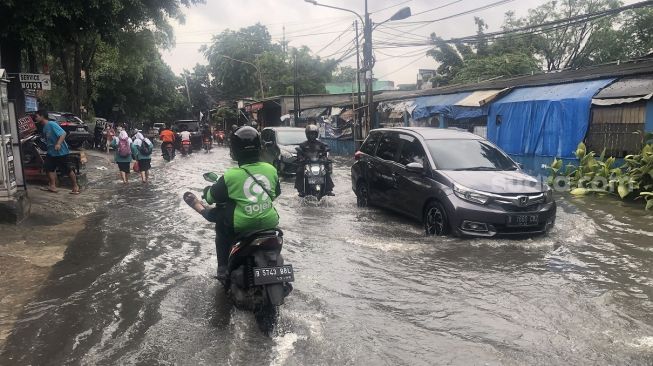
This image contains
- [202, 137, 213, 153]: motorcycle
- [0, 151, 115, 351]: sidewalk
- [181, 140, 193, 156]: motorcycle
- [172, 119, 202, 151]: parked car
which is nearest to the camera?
[0, 151, 115, 351]: sidewalk

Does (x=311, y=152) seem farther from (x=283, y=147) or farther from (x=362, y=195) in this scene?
(x=283, y=147)

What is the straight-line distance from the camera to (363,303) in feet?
16.5

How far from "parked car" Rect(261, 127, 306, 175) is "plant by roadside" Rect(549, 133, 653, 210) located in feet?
23.4

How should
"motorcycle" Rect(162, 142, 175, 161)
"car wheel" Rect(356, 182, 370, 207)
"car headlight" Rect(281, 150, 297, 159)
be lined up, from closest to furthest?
1. "car wheel" Rect(356, 182, 370, 207)
2. "car headlight" Rect(281, 150, 297, 159)
3. "motorcycle" Rect(162, 142, 175, 161)

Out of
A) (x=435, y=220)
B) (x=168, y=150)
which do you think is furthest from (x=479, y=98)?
(x=168, y=150)

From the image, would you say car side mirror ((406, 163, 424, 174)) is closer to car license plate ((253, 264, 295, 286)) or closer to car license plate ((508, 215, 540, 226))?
car license plate ((508, 215, 540, 226))

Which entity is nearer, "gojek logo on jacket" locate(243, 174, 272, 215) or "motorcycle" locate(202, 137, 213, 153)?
"gojek logo on jacket" locate(243, 174, 272, 215)

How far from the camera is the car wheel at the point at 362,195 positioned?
10238 mm

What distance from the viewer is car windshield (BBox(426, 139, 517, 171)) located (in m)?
7.93

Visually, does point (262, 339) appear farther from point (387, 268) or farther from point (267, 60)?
point (267, 60)

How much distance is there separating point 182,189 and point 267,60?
136 ft

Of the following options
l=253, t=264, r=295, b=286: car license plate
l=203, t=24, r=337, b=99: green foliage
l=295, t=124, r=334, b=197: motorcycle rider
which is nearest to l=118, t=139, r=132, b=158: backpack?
l=295, t=124, r=334, b=197: motorcycle rider

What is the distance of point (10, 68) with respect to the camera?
421 inches

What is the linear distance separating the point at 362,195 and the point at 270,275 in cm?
663
